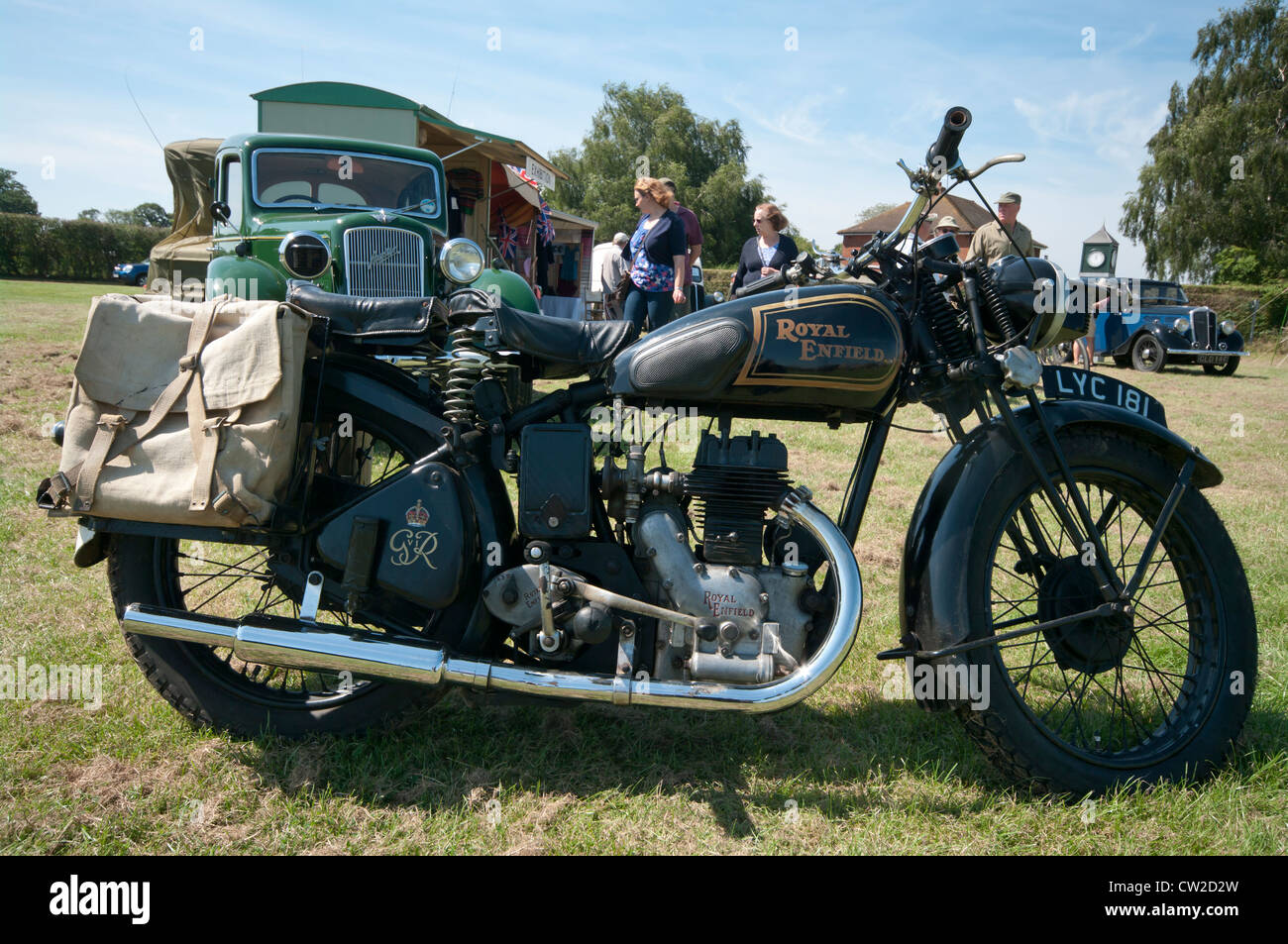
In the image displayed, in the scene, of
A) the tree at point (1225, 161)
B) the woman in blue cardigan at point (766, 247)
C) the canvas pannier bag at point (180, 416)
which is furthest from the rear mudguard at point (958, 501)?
the tree at point (1225, 161)

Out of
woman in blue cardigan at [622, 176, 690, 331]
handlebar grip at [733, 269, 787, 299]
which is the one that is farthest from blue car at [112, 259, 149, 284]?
handlebar grip at [733, 269, 787, 299]

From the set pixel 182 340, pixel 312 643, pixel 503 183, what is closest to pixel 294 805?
pixel 312 643

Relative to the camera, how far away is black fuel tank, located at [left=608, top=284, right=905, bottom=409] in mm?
2311

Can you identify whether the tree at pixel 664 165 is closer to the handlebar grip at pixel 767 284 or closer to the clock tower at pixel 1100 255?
the clock tower at pixel 1100 255

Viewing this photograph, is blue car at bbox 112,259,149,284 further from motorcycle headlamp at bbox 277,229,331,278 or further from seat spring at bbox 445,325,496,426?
seat spring at bbox 445,325,496,426

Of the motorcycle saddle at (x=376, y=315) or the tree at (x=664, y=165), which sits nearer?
the motorcycle saddle at (x=376, y=315)

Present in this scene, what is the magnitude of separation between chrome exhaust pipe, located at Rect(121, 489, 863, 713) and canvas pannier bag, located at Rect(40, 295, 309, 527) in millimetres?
304

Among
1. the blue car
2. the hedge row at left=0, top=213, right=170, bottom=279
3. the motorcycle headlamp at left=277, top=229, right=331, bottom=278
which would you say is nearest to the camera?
the motorcycle headlamp at left=277, top=229, right=331, bottom=278

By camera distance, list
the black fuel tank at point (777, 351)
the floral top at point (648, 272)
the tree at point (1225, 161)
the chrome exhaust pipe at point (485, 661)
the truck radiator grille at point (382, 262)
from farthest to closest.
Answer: the tree at point (1225, 161)
the floral top at point (648, 272)
the truck radiator grille at point (382, 262)
the black fuel tank at point (777, 351)
the chrome exhaust pipe at point (485, 661)

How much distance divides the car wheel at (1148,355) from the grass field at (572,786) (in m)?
14.4

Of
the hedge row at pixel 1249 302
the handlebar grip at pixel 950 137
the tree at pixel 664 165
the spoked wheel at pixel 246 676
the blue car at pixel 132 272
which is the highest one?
the tree at pixel 664 165

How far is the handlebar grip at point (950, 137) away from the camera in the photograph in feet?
7.65

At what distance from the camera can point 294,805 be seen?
7.73ft

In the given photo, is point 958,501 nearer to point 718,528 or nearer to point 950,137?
point 718,528
